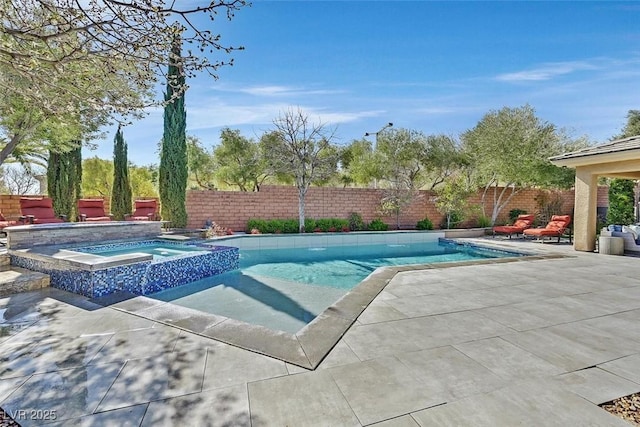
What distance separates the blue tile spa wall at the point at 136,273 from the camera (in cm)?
551

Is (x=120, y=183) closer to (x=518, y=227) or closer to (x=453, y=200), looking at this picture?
(x=453, y=200)

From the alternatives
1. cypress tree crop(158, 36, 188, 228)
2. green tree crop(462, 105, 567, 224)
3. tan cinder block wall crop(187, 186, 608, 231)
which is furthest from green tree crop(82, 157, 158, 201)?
green tree crop(462, 105, 567, 224)

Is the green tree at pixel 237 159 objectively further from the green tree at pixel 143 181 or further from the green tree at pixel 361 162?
the green tree at pixel 361 162

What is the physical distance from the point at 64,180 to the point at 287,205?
33.2 feet

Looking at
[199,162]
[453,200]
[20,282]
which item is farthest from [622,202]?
[199,162]

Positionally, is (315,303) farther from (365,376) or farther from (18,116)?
(18,116)

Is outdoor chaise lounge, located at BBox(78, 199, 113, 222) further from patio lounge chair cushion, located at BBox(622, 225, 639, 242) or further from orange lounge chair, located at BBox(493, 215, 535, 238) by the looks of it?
patio lounge chair cushion, located at BBox(622, 225, 639, 242)

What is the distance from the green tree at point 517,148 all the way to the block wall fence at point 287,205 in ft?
9.99

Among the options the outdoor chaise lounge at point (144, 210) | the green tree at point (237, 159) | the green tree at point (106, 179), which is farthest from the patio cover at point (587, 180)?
the green tree at point (106, 179)

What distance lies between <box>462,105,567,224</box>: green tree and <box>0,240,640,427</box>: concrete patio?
10465mm

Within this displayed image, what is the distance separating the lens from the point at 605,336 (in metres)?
3.63

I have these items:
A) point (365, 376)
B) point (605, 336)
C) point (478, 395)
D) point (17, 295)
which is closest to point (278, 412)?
point (365, 376)

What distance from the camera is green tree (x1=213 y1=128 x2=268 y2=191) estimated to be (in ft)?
61.0

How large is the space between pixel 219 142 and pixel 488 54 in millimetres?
14466
